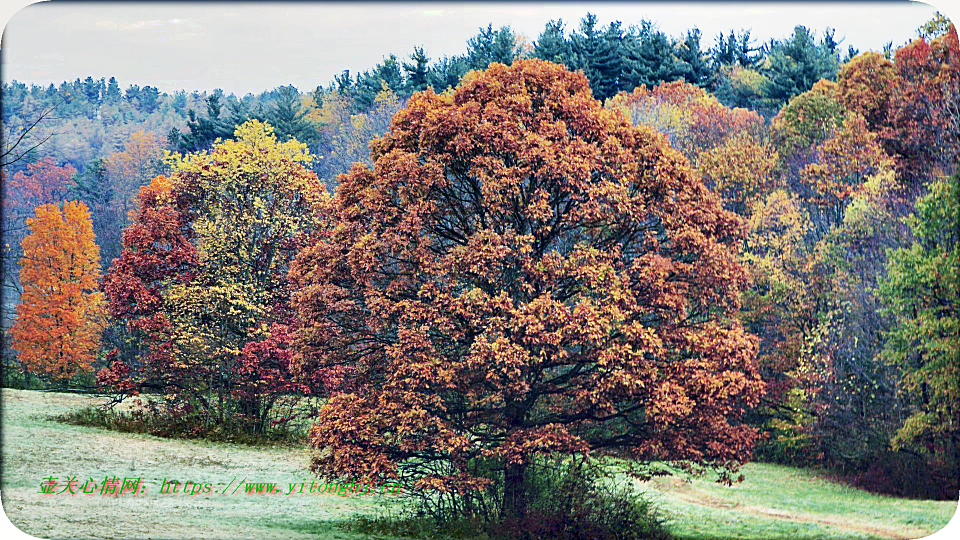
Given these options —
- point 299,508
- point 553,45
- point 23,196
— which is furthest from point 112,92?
point 299,508

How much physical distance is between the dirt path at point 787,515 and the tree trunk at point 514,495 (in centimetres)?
216

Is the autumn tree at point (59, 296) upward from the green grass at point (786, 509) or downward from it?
upward

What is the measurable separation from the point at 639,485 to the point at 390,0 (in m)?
8.04

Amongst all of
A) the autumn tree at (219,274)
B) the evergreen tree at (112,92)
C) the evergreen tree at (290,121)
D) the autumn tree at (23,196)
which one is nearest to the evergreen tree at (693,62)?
the evergreen tree at (290,121)

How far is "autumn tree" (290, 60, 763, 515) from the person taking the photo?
1291cm

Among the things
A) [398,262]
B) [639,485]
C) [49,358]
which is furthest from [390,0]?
[49,358]

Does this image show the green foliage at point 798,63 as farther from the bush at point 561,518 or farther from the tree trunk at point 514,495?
the tree trunk at point 514,495

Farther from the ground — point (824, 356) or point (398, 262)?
point (398, 262)

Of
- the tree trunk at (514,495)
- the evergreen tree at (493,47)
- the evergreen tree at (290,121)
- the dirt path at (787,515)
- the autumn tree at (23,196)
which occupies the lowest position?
the dirt path at (787,515)

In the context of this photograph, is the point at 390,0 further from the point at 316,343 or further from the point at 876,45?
the point at 876,45

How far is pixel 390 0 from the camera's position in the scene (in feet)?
48.7

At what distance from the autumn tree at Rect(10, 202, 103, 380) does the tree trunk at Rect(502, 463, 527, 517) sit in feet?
31.2

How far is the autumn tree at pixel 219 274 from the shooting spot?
19.8 m

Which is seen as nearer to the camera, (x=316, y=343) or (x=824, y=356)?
(x=316, y=343)
